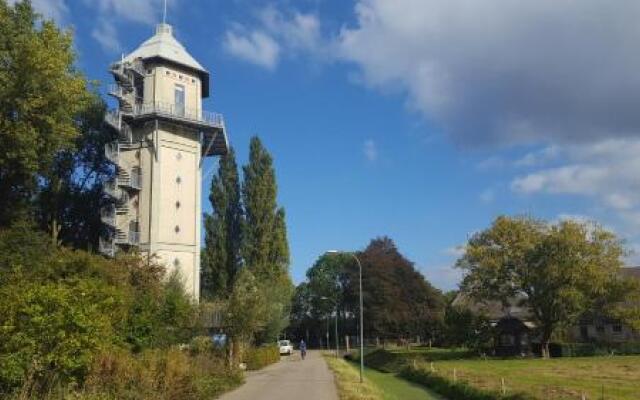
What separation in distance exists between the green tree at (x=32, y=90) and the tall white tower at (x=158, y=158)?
17.9 m

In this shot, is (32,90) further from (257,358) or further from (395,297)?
(395,297)

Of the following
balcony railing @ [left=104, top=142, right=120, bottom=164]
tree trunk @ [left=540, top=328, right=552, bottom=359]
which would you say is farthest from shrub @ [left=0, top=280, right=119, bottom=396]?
tree trunk @ [left=540, top=328, right=552, bottom=359]

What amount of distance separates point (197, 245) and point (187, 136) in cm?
947

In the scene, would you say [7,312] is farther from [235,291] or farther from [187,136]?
[187,136]

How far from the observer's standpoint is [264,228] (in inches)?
2640

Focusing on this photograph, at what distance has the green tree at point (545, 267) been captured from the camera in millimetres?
59219

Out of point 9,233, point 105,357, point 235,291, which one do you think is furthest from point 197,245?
point 105,357

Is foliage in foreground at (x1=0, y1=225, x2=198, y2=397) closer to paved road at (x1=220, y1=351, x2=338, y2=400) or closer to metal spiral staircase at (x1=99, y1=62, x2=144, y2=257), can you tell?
paved road at (x1=220, y1=351, x2=338, y2=400)

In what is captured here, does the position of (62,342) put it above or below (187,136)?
below

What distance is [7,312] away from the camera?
1759cm

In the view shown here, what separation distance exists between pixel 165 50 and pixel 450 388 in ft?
124

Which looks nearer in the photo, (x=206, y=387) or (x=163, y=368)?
(x=163, y=368)

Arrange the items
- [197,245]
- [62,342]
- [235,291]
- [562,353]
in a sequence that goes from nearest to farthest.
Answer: [62,342], [235,291], [197,245], [562,353]

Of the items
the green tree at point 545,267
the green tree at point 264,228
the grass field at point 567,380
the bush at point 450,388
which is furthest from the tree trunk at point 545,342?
the green tree at point 264,228
